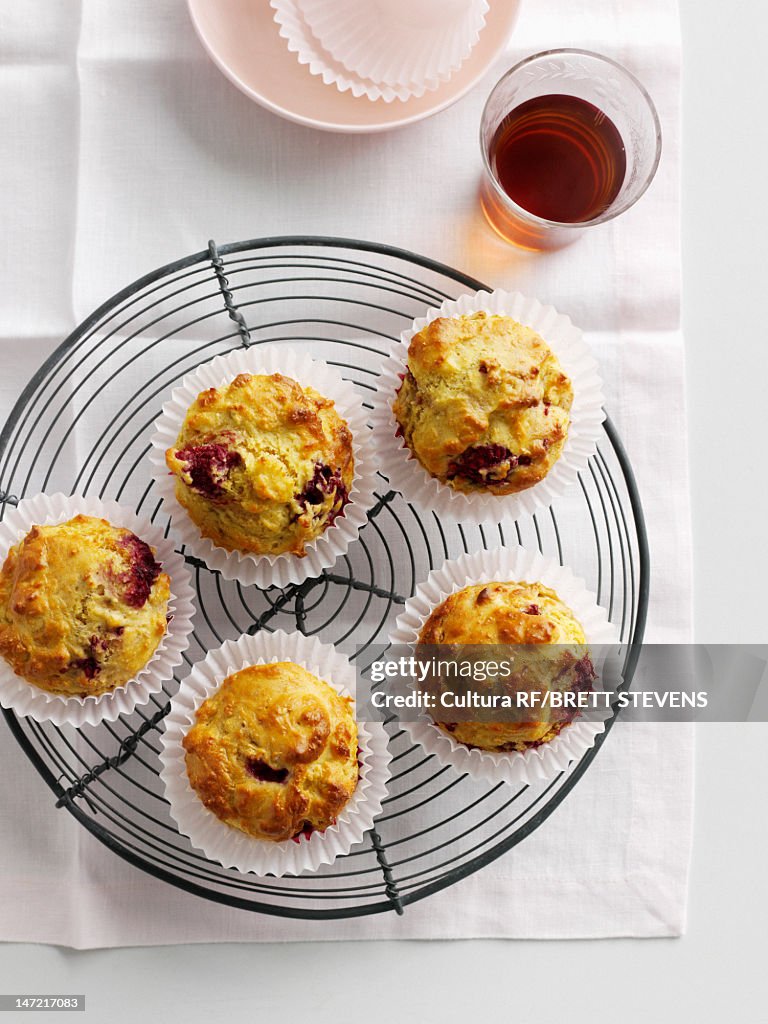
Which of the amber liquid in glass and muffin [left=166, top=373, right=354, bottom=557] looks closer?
muffin [left=166, top=373, right=354, bottom=557]

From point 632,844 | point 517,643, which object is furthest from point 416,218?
point 632,844

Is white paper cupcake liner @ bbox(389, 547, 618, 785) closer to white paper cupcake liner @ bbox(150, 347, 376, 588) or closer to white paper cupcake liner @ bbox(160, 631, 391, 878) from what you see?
white paper cupcake liner @ bbox(160, 631, 391, 878)

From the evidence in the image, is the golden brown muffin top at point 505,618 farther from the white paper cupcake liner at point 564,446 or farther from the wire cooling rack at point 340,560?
the wire cooling rack at point 340,560

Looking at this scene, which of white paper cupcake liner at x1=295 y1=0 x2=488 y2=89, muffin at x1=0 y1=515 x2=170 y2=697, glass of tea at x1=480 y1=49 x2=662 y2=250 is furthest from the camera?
glass of tea at x1=480 y1=49 x2=662 y2=250

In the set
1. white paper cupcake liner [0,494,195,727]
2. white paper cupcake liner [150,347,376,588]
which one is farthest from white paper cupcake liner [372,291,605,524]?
white paper cupcake liner [0,494,195,727]

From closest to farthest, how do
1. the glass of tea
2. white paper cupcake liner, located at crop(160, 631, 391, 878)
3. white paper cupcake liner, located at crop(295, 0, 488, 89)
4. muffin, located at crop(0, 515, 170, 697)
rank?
muffin, located at crop(0, 515, 170, 697), white paper cupcake liner, located at crop(160, 631, 391, 878), white paper cupcake liner, located at crop(295, 0, 488, 89), the glass of tea

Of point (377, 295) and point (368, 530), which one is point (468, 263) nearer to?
point (377, 295)
